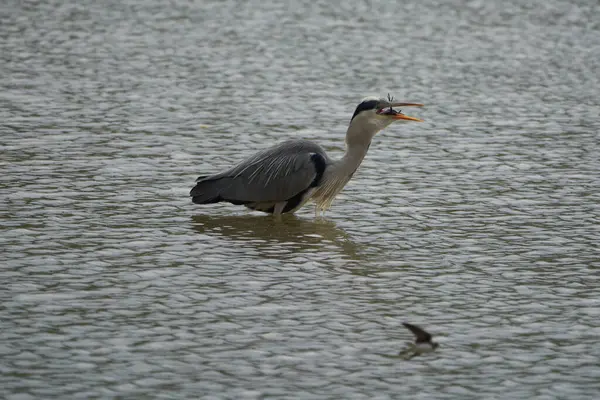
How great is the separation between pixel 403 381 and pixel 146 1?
58.3ft

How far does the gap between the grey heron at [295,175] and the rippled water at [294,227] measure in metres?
0.22

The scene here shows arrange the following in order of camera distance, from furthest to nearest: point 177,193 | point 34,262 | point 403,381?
point 177,193, point 34,262, point 403,381

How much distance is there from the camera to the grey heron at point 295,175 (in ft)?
33.1

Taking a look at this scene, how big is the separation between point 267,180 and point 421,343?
3436 mm

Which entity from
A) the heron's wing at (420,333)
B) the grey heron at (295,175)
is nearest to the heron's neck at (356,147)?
the grey heron at (295,175)

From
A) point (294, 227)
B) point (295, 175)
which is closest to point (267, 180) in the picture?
point (295, 175)

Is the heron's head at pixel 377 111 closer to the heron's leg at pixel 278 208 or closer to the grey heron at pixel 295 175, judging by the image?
the grey heron at pixel 295 175

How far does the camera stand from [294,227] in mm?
10016

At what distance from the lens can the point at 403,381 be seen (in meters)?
6.44

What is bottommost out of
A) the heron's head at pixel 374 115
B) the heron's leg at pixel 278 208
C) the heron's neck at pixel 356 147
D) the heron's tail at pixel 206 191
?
the heron's leg at pixel 278 208

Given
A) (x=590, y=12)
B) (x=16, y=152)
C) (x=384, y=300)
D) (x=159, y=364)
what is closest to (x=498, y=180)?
(x=384, y=300)

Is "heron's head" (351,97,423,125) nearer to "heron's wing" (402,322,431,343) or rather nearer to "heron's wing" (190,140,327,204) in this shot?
"heron's wing" (190,140,327,204)

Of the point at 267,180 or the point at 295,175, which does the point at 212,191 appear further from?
the point at 295,175

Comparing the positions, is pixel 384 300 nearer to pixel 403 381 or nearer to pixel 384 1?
pixel 403 381
